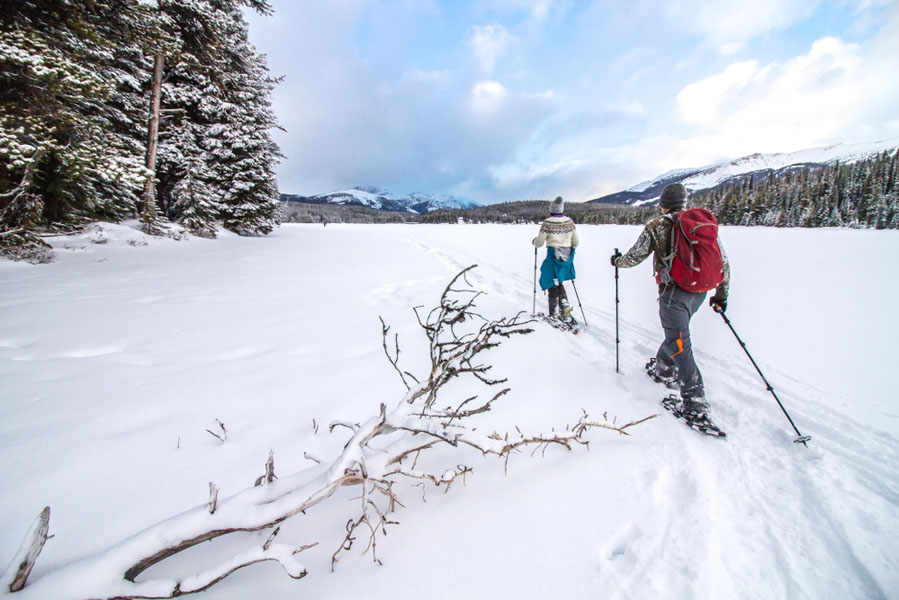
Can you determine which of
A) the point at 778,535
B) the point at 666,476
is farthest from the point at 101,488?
the point at 778,535

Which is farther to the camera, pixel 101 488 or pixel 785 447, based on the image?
pixel 785 447

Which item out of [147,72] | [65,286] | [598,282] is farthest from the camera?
[147,72]

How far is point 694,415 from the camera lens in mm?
2768

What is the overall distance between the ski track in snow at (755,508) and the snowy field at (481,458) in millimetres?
12

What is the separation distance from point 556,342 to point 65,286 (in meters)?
8.05

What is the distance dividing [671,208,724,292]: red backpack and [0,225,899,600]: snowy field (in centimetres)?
124

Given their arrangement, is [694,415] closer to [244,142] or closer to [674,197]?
[674,197]

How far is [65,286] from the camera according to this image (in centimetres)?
534

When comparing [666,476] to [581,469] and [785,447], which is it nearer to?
[581,469]

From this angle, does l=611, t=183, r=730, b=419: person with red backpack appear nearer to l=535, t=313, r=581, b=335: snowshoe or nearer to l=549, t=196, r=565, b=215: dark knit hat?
l=535, t=313, r=581, b=335: snowshoe

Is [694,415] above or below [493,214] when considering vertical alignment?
below

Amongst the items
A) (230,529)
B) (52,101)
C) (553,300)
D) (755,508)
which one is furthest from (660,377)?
(52,101)

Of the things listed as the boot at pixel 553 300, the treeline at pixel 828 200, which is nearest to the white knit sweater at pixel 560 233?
the boot at pixel 553 300

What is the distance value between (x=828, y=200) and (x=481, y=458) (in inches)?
3102
